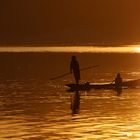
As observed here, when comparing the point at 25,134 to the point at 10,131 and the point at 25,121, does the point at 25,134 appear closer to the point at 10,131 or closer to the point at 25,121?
the point at 10,131

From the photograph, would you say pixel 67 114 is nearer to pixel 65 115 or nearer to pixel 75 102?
pixel 65 115

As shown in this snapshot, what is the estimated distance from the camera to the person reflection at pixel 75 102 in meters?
22.0

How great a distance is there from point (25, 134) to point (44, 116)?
136 inches

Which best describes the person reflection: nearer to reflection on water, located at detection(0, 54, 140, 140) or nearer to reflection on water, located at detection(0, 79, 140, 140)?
reflection on water, located at detection(0, 54, 140, 140)

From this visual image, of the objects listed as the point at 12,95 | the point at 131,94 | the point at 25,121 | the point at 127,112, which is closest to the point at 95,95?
the point at 131,94

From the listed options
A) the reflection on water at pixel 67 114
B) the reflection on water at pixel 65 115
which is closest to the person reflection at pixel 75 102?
the reflection on water at pixel 67 114

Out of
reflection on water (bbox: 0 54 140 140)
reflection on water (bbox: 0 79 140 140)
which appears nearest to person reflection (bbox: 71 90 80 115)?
reflection on water (bbox: 0 54 140 140)

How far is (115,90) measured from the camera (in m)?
29.5

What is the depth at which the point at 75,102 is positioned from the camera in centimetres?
2455

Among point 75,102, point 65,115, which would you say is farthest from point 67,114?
point 75,102

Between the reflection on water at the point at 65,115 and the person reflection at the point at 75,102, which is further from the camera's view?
the person reflection at the point at 75,102

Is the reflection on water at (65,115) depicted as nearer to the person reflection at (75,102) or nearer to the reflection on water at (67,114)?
the reflection on water at (67,114)

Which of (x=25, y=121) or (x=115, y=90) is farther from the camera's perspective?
(x=115, y=90)

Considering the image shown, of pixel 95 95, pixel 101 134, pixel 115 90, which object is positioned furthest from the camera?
pixel 115 90
